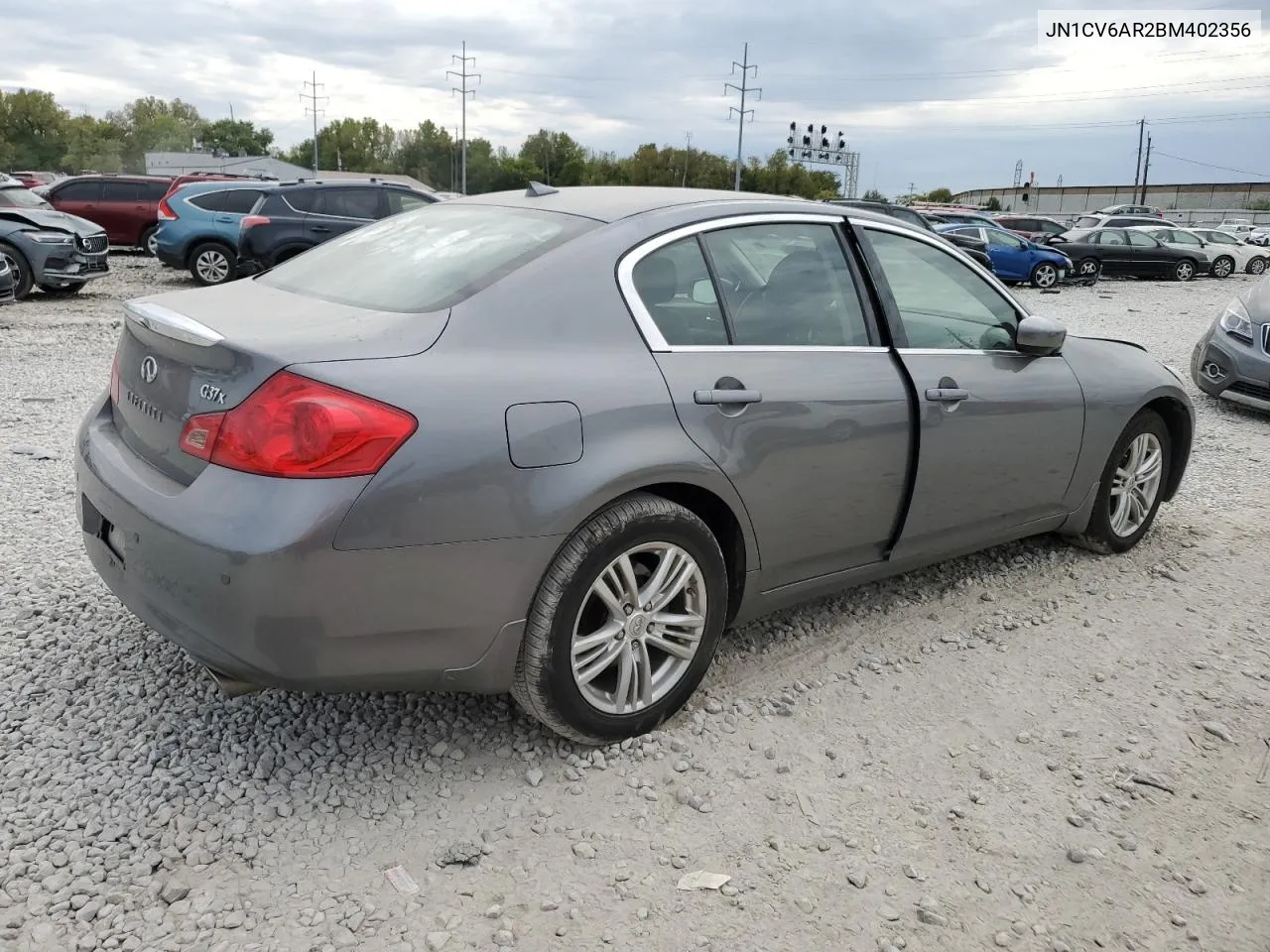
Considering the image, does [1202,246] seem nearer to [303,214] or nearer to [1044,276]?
[1044,276]

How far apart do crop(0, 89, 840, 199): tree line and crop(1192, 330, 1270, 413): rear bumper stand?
8207 cm

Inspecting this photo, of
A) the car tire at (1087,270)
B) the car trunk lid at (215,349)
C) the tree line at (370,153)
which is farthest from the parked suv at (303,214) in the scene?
the tree line at (370,153)

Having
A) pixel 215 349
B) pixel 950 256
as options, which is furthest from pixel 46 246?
pixel 950 256

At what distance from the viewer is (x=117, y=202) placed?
20266 mm

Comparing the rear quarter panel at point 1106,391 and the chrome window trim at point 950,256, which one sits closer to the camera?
the chrome window trim at point 950,256

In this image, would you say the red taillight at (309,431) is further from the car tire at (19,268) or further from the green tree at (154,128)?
the green tree at (154,128)

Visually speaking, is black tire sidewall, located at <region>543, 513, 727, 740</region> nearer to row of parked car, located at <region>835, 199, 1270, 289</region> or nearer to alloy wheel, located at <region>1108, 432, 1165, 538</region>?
alloy wheel, located at <region>1108, 432, 1165, 538</region>

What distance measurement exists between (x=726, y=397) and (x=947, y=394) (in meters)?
1.06

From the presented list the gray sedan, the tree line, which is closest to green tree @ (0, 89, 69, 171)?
the tree line

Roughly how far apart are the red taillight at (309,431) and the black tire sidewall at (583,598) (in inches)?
25.2

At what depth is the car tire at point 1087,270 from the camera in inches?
989

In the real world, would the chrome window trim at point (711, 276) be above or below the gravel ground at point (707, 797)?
above

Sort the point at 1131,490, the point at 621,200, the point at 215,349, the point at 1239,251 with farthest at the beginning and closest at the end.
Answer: the point at 1239,251 → the point at 1131,490 → the point at 621,200 → the point at 215,349

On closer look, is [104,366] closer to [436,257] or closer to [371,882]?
[436,257]
